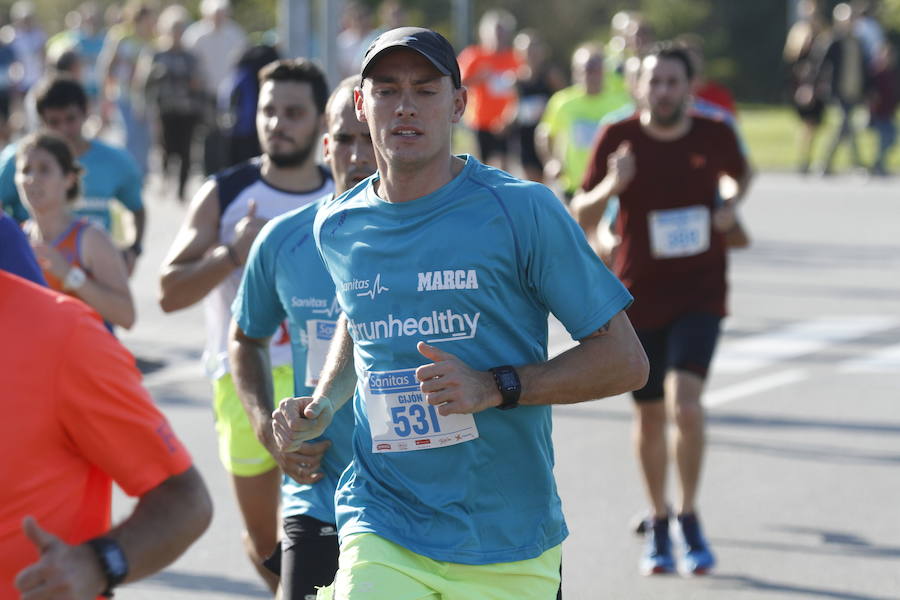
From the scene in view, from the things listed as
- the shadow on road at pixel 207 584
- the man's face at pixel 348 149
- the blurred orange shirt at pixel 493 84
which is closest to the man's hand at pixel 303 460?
the man's face at pixel 348 149

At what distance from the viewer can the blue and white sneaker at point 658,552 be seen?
6.89 m

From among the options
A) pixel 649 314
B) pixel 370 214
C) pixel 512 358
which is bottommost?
pixel 649 314

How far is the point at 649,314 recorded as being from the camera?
7.09m


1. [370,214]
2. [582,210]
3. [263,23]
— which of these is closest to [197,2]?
[263,23]

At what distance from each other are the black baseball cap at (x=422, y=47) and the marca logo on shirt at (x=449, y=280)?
16.9 inches

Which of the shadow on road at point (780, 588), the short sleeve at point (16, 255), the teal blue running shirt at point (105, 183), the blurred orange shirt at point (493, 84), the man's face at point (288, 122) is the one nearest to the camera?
the short sleeve at point (16, 255)

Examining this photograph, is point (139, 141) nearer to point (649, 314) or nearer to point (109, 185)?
point (109, 185)

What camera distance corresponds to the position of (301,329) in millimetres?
4754

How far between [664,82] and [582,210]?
65 centimetres

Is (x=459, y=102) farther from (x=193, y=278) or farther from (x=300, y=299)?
(x=193, y=278)

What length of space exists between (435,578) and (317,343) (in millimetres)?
1146

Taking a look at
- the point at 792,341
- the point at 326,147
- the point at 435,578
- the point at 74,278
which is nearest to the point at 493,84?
the point at 792,341

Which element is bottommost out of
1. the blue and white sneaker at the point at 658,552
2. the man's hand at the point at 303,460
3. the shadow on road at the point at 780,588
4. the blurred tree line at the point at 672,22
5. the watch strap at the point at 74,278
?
the blurred tree line at the point at 672,22

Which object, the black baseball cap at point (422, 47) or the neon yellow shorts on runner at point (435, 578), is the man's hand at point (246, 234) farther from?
the neon yellow shorts on runner at point (435, 578)
